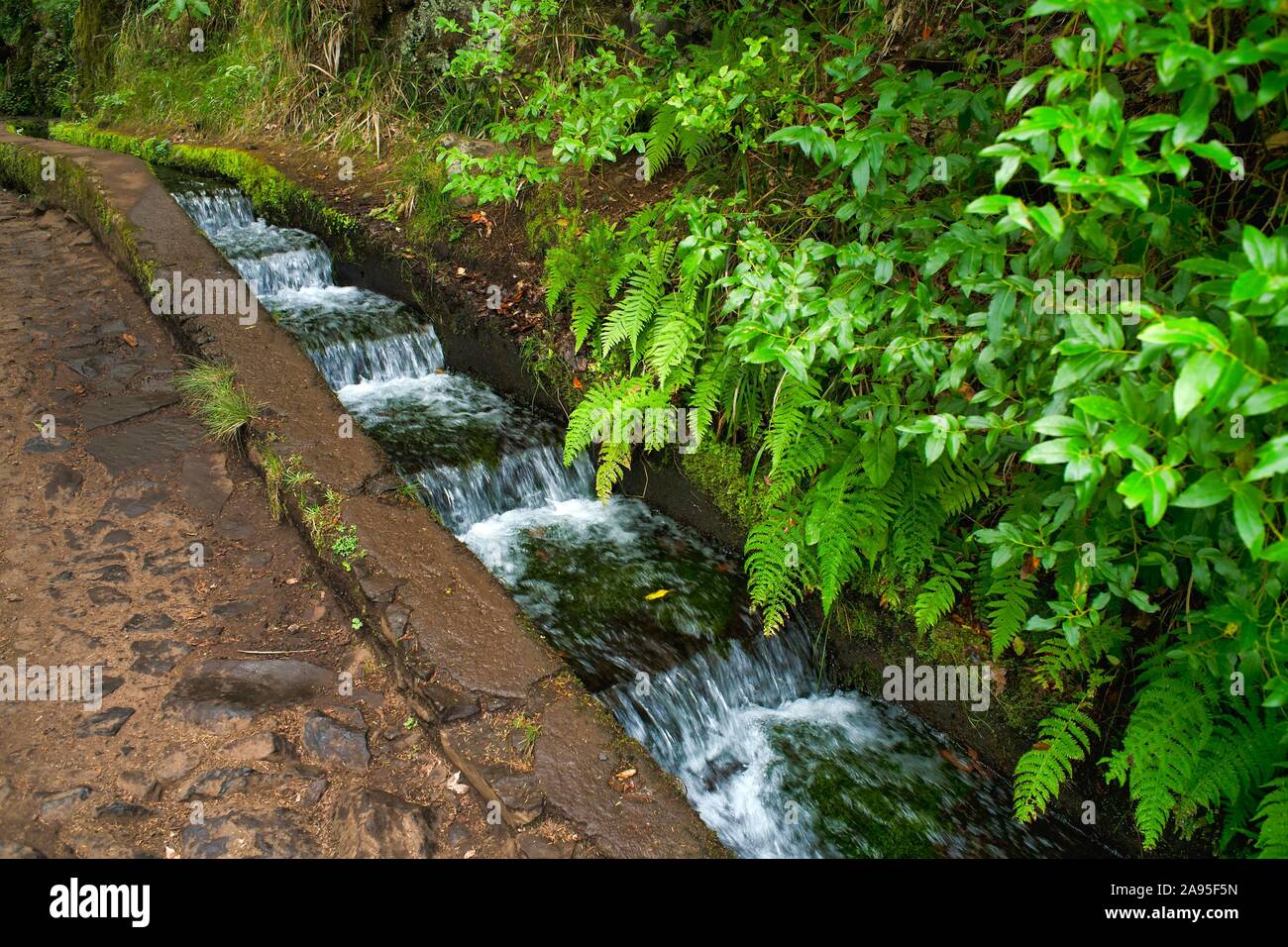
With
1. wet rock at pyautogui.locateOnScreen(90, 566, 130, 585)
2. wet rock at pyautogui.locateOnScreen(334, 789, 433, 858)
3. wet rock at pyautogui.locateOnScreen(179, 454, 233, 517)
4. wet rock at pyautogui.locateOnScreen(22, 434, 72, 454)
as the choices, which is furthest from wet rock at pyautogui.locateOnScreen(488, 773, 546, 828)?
wet rock at pyautogui.locateOnScreen(22, 434, 72, 454)

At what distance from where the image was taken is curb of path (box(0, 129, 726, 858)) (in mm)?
2713

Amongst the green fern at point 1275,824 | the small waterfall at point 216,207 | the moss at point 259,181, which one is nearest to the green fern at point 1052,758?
the green fern at point 1275,824

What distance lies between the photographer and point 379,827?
265 centimetres

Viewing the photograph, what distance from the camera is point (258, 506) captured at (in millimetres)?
4066

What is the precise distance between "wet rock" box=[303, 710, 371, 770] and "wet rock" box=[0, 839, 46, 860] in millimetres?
775

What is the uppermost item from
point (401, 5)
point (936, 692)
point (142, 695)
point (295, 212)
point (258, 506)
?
point (401, 5)

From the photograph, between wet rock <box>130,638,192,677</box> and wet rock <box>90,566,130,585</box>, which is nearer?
wet rock <box>130,638,192,677</box>

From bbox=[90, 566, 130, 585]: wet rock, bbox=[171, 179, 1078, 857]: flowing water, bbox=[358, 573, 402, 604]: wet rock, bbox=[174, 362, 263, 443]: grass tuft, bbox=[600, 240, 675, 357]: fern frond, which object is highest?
bbox=[600, 240, 675, 357]: fern frond

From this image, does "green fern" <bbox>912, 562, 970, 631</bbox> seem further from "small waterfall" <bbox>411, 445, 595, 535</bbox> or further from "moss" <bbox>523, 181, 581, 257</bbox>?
"moss" <bbox>523, 181, 581, 257</bbox>

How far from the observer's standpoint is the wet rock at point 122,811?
104 inches
